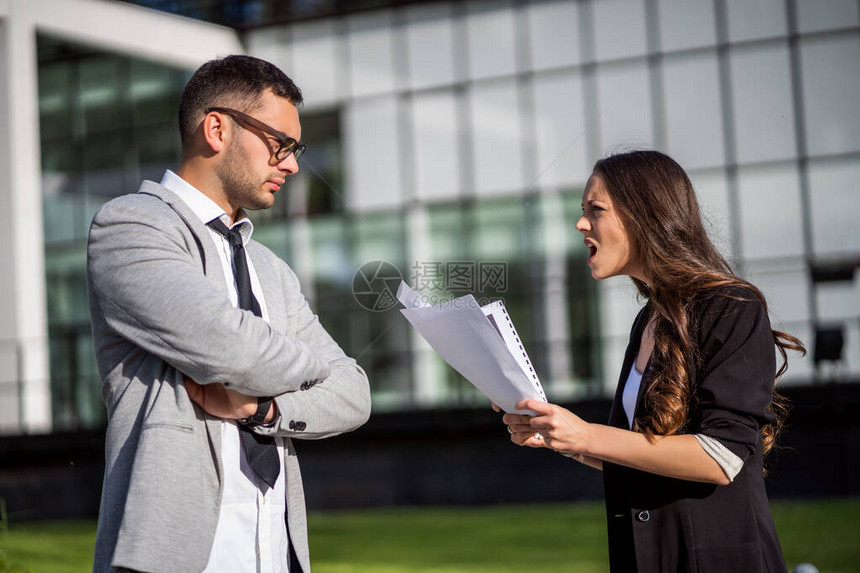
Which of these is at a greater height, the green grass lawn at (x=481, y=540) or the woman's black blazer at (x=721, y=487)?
the woman's black blazer at (x=721, y=487)

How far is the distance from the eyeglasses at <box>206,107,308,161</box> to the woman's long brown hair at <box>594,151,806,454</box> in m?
0.84

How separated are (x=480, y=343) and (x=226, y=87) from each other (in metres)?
0.95

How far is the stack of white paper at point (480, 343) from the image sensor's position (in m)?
2.24

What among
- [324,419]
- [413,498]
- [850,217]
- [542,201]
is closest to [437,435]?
[413,498]

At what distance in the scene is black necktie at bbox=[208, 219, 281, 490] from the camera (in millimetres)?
2326

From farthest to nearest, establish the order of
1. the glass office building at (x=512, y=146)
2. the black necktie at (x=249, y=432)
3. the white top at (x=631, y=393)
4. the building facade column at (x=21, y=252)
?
the glass office building at (x=512, y=146), the building facade column at (x=21, y=252), the white top at (x=631, y=393), the black necktie at (x=249, y=432)

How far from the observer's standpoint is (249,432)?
235 centimetres

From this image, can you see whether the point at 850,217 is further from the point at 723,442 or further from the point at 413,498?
the point at 723,442

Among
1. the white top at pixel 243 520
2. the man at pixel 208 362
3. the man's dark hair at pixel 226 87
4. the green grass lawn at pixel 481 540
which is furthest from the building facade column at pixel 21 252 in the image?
the white top at pixel 243 520

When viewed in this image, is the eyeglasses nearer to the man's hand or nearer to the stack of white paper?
the stack of white paper

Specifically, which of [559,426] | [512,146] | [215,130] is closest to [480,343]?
[559,426]

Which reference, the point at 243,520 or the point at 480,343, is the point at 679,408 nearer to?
the point at 480,343

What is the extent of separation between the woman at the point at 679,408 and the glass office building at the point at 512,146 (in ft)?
44.3

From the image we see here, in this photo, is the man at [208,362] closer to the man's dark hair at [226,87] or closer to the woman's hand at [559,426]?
the man's dark hair at [226,87]
